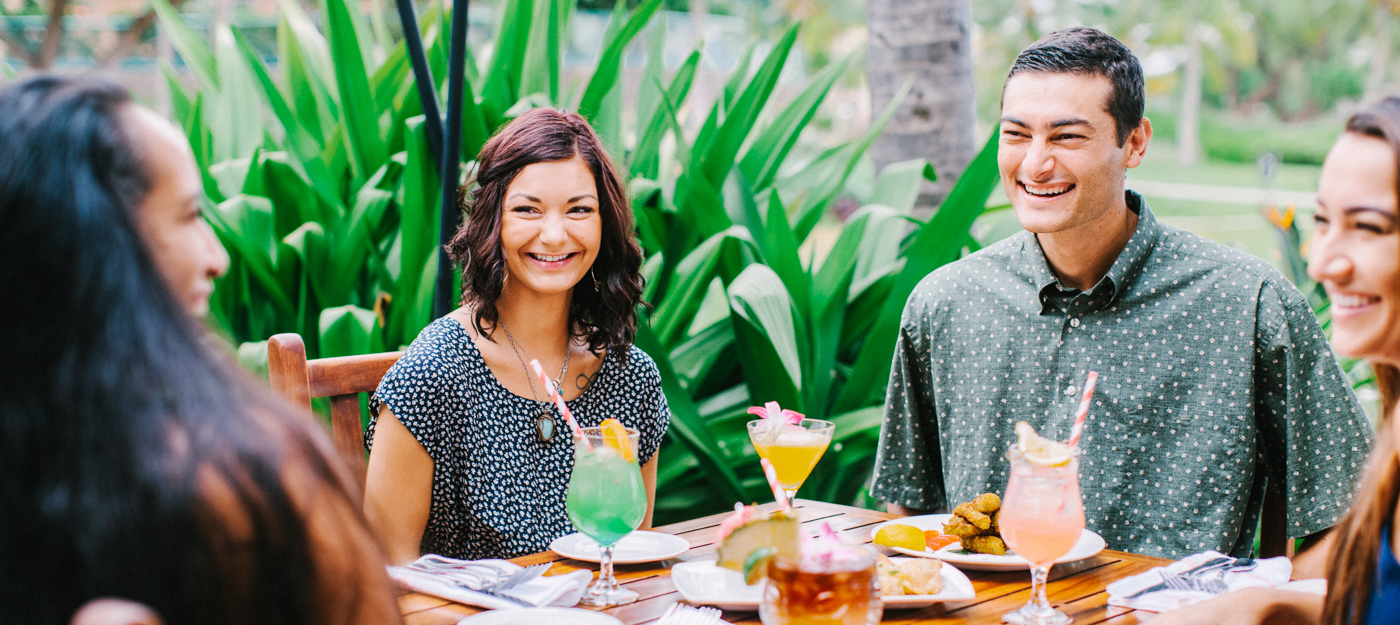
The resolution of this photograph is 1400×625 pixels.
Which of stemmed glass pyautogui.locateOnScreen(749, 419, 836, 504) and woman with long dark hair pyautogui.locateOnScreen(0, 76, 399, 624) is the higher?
woman with long dark hair pyautogui.locateOnScreen(0, 76, 399, 624)

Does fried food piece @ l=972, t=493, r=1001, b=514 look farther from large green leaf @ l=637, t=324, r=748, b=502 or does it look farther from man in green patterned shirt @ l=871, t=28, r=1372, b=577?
large green leaf @ l=637, t=324, r=748, b=502

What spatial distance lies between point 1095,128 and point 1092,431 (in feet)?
1.93

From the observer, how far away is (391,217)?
11.0 feet

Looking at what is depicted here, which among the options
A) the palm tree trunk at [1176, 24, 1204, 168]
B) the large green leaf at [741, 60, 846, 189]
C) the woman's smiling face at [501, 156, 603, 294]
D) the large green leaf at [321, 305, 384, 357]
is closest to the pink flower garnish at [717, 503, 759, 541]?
the woman's smiling face at [501, 156, 603, 294]

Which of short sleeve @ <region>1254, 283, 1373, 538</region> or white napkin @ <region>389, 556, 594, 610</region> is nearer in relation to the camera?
white napkin @ <region>389, 556, 594, 610</region>

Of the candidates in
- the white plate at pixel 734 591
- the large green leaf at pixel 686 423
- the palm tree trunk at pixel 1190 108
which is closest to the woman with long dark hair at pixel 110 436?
the white plate at pixel 734 591

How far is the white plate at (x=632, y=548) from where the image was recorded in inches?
66.2

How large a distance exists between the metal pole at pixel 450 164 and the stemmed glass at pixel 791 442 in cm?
115

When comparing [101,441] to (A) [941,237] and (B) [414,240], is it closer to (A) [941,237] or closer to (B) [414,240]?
(B) [414,240]

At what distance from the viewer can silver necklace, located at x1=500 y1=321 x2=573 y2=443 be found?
2084mm

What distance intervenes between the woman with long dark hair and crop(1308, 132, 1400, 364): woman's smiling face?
3.53ft

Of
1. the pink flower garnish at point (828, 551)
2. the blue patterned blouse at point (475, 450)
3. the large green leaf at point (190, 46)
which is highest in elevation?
the large green leaf at point (190, 46)

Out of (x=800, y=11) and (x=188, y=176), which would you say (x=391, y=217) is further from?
(x=800, y=11)

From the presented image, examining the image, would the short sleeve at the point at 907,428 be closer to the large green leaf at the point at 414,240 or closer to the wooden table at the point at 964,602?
the wooden table at the point at 964,602
